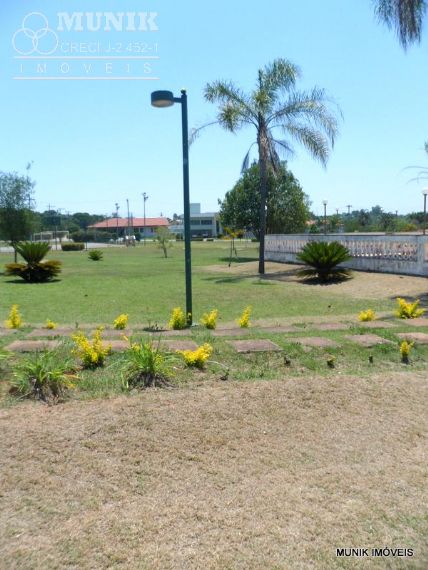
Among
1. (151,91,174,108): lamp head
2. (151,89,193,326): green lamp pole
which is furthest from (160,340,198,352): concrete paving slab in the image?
(151,91,174,108): lamp head

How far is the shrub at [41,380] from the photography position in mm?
3668

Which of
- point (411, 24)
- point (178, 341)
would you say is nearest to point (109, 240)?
point (411, 24)

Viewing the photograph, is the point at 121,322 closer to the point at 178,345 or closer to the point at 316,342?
the point at 178,345

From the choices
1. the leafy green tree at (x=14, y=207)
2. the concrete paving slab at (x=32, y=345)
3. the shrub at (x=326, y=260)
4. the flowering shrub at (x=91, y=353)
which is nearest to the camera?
the flowering shrub at (x=91, y=353)

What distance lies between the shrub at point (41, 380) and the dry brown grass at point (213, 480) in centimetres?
21

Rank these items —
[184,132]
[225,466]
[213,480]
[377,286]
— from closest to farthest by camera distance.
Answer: [213,480]
[225,466]
[184,132]
[377,286]

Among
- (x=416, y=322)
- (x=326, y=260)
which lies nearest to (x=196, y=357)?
(x=416, y=322)

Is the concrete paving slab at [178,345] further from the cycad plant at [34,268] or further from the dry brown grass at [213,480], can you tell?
the cycad plant at [34,268]

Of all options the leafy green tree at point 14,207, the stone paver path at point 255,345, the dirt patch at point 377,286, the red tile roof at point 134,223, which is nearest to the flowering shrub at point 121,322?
the stone paver path at point 255,345

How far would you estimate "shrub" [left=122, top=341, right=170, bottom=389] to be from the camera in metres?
3.93

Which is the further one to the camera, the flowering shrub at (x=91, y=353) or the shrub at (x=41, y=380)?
the flowering shrub at (x=91, y=353)

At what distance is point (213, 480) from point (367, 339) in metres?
3.02

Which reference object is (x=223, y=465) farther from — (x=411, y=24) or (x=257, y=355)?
(x=411, y=24)

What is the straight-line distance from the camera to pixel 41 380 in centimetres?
367
